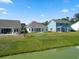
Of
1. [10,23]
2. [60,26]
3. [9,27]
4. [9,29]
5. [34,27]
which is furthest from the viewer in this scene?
[60,26]

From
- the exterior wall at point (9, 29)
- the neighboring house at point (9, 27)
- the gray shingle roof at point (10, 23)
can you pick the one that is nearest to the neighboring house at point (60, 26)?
the gray shingle roof at point (10, 23)

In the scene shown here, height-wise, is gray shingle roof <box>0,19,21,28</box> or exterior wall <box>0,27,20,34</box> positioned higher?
gray shingle roof <box>0,19,21,28</box>

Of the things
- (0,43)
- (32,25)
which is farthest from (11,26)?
(0,43)

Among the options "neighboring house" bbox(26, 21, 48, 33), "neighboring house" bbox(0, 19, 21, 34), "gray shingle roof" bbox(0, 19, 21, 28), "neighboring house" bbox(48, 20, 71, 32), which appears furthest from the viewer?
"neighboring house" bbox(48, 20, 71, 32)

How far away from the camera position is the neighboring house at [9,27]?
192 ft

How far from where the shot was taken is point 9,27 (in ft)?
195

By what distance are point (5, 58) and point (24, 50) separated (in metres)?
5.99

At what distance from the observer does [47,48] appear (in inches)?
1300

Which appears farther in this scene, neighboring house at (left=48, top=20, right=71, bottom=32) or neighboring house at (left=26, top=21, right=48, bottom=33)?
neighboring house at (left=48, top=20, right=71, bottom=32)

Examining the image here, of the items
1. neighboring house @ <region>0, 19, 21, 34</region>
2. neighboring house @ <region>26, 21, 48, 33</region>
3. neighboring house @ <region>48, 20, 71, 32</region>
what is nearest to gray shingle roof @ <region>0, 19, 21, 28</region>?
neighboring house @ <region>0, 19, 21, 34</region>

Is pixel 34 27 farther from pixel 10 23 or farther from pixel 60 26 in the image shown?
pixel 10 23

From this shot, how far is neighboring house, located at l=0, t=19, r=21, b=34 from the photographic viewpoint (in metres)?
58.5

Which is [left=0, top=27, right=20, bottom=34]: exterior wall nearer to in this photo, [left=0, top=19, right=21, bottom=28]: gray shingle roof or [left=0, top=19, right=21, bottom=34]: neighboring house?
[left=0, top=19, right=21, bottom=34]: neighboring house

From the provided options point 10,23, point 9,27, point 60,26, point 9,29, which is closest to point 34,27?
point 60,26
